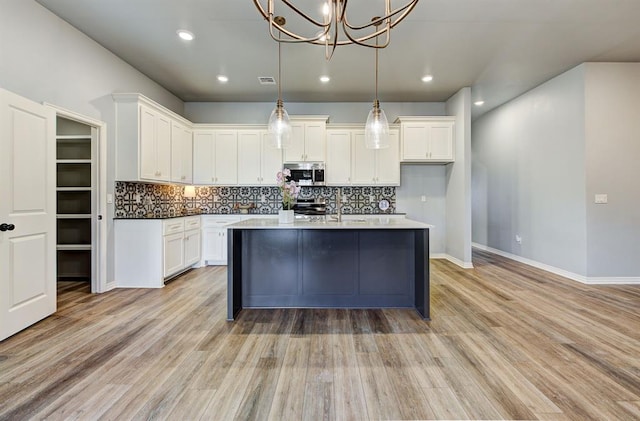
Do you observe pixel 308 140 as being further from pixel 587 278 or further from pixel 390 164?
pixel 587 278

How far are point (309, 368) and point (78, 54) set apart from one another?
4.15 metres

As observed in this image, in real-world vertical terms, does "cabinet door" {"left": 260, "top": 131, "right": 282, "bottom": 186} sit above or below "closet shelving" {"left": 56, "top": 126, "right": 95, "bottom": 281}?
above

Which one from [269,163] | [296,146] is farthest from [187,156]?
[296,146]

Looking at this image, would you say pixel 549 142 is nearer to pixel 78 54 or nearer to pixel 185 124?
pixel 185 124

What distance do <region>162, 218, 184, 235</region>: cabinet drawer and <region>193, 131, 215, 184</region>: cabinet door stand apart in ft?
3.69

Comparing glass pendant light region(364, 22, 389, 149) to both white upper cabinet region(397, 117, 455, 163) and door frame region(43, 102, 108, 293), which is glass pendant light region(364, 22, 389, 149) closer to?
white upper cabinet region(397, 117, 455, 163)

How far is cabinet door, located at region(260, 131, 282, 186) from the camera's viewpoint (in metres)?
5.50

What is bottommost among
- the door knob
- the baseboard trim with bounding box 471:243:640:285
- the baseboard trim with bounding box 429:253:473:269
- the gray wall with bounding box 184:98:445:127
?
the baseboard trim with bounding box 471:243:640:285

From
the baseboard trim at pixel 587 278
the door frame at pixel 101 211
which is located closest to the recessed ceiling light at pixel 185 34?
the door frame at pixel 101 211

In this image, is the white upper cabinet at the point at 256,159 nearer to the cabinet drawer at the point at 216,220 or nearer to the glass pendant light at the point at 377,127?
the cabinet drawer at the point at 216,220

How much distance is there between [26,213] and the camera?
2.72m

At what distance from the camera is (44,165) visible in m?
2.91

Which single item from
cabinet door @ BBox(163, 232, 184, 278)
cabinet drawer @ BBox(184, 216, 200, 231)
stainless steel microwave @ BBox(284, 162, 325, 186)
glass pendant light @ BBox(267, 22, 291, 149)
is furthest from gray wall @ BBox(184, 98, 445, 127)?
glass pendant light @ BBox(267, 22, 291, 149)

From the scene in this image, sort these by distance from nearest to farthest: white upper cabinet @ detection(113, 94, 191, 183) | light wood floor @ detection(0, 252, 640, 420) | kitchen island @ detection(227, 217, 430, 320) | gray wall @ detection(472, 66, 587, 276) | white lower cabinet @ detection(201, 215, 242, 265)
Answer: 1. light wood floor @ detection(0, 252, 640, 420)
2. kitchen island @ detection(227, 217, 430, 320)
3. white upper cabinet @ detection(113, 94, 191, 183)
4. gray wall @ detection(472, 66, 587, 276)
5. white lower cabinet @ detection(201, 215, 242, 265)
